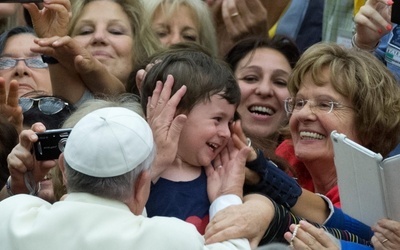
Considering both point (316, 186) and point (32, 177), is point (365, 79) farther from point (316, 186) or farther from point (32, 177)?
point (32, 177)

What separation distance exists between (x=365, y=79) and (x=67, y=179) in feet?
6.34

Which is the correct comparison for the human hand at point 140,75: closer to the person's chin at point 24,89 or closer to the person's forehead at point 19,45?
the person's chin at point 24,89

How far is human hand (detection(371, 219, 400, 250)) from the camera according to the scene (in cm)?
492

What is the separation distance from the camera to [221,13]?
7.63 metres

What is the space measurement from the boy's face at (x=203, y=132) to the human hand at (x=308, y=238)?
17.4 inches

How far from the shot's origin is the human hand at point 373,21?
6.33 meters

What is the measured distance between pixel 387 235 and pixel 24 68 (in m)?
2.62

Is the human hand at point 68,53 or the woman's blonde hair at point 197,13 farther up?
the human hand at point 68,53

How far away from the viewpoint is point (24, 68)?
6742mm

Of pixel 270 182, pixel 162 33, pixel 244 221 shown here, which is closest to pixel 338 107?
pixel 270 182

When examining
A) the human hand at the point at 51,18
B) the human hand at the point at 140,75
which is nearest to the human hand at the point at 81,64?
the human hand at the point at 51,18

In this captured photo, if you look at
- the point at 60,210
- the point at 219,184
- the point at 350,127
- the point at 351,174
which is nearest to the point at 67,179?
the point at 60,210

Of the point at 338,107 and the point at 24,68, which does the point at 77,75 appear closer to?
the point at 24,68

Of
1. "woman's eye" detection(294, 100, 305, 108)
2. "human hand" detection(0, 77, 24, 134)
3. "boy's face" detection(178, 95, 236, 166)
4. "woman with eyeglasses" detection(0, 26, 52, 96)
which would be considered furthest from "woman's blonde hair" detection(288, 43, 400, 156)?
"woman with eyeglasses" detection(0, 26, 52, 96)
